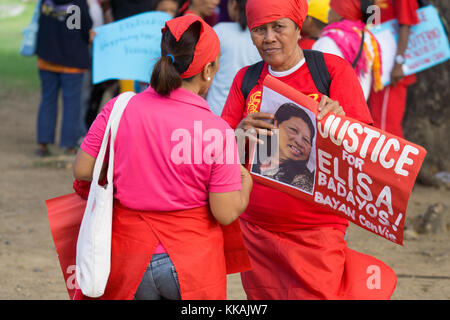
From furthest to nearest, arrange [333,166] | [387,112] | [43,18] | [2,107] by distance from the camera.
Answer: [2,107] → [43,18] → [387,112] → [333,166]

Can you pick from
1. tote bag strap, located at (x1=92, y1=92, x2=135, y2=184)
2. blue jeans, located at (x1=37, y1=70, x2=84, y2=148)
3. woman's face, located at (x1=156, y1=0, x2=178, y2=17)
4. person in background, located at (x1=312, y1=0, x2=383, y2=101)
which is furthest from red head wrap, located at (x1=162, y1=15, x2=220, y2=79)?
blue jeans, located at (x1=37, y1=70, x2=84, y2=148)

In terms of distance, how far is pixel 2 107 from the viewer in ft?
35.8

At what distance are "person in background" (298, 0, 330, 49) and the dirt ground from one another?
1.83m

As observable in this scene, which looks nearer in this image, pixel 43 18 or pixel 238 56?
pixel 238 56

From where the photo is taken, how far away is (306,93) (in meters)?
2.84

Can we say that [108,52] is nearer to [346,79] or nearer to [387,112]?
[387,112]

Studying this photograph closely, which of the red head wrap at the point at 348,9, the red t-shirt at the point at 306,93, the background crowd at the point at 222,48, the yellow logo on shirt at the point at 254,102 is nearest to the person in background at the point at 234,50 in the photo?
the background crowd at the point at 222,48

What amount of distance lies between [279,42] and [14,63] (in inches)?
522

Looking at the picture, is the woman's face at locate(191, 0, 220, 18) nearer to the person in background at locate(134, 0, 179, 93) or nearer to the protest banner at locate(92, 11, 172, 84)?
the protest banner at locate(92, 11, 172, 84)

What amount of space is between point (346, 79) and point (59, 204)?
51.6 inches

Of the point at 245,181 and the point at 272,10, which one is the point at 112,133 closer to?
the point at 245,181

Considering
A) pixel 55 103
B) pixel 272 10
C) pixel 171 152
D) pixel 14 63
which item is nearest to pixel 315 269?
pixel 171 152

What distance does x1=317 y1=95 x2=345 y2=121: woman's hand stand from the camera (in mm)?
2578

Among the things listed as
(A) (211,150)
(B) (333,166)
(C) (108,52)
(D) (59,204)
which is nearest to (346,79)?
(B) (333,166)
